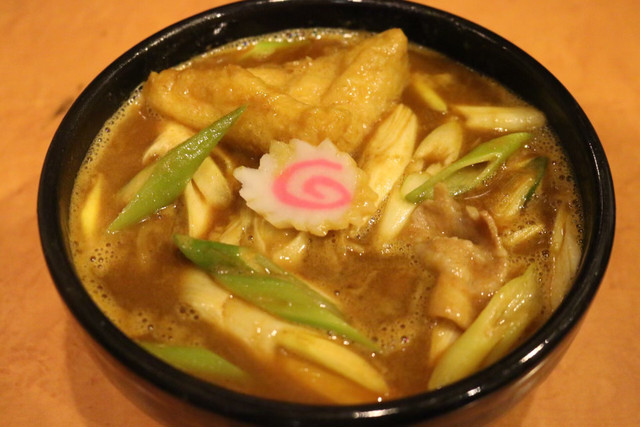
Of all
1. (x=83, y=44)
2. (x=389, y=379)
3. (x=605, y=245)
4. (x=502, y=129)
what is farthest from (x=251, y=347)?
(x=83, y=44)

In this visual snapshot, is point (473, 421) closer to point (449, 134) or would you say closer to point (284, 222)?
point (284, 222)

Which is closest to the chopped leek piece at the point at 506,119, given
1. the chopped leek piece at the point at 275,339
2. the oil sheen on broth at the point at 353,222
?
the oil sheen on broth at the point at 353,222

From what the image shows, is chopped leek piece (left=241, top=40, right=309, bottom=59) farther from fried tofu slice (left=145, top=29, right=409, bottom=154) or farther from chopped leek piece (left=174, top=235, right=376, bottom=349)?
chopped leek piece (left=174, top=235, right=376, bottom=349)

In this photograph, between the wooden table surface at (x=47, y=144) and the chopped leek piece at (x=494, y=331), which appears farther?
the wooden table surface at (x=47, y=144)

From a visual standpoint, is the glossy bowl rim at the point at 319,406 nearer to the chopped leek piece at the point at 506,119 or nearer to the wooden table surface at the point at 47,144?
the chopped leek piece at the point at 506,119

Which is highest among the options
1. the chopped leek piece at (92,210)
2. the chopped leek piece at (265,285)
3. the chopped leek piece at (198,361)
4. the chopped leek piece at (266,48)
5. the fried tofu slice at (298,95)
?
the chopped leek piece at (266,48)

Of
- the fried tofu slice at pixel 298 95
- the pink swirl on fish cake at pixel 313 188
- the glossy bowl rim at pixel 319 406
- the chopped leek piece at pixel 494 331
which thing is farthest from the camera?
the fried tofu slice at pixel 298 95
